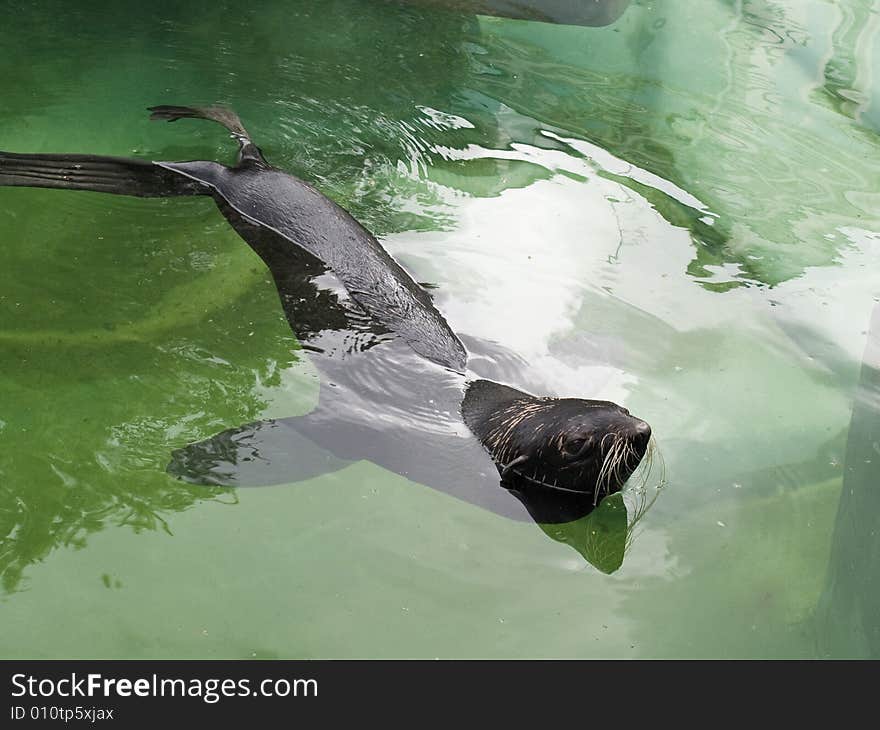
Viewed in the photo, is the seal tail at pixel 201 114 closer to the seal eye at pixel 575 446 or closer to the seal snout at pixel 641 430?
the seal eye at pixel 575 446

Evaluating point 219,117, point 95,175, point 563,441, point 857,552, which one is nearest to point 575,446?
point 563,441

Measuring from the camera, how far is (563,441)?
310 centimetres

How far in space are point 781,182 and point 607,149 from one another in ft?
3.02

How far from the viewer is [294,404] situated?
3.56 meters

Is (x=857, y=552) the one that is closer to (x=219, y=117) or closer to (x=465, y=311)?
(x=465, y=311)

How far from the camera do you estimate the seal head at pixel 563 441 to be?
3.02 m

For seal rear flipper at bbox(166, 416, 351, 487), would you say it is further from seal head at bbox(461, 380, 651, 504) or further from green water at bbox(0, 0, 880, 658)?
seal head at bbox(461, 380, 651, 504)

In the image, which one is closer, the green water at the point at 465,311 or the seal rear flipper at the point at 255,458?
the green water at the point at 465,311

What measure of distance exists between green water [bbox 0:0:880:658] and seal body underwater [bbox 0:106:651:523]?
0.10m

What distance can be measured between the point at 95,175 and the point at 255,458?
5.75 ft

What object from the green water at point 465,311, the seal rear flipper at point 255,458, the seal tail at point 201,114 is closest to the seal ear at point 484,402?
the green water at point 465,311

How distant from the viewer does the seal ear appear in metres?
3.39

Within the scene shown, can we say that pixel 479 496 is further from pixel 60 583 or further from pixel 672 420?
pixel 60 583

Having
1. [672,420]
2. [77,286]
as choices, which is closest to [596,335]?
[672,420]
